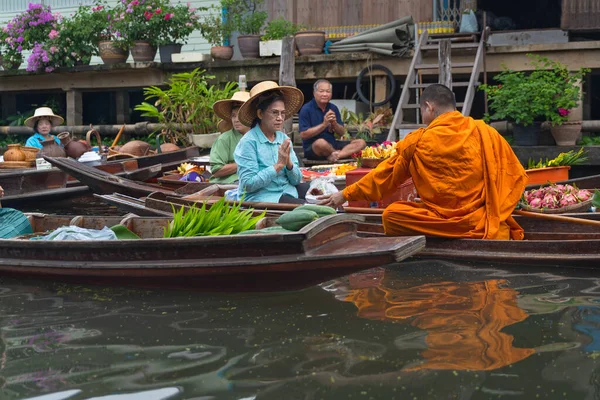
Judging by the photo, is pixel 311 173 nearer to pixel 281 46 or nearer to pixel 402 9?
pixel 281 46

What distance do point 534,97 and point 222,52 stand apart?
540 centimetres

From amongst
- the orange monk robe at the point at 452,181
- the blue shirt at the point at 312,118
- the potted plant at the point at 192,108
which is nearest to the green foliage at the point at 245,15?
the potted plant at the point at 192,108

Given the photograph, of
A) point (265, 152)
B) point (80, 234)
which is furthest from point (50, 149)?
point (80, 234)

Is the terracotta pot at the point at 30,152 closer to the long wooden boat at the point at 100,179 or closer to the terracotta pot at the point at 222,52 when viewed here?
the long wooden boat at the point at 100,179

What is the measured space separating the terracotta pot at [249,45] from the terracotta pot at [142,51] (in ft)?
5.98

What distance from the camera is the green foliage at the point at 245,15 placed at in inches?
555

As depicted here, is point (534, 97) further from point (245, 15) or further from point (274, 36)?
point (245, 15)

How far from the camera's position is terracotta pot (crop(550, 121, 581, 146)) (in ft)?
36.8

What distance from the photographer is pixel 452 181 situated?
246 inches

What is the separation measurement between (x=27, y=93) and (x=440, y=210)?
46.4 feet

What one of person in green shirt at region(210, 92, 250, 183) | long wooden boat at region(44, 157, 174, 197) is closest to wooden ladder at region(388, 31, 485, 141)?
person in green shirt at region(210, 92, 250, 183)

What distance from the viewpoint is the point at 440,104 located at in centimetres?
639

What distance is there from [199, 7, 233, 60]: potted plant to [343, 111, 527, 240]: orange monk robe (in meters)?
8.23

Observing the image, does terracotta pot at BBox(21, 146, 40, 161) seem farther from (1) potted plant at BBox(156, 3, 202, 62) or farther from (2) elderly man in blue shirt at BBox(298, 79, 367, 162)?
(1) potted plant at BBox(156, 3, 202, 62)
